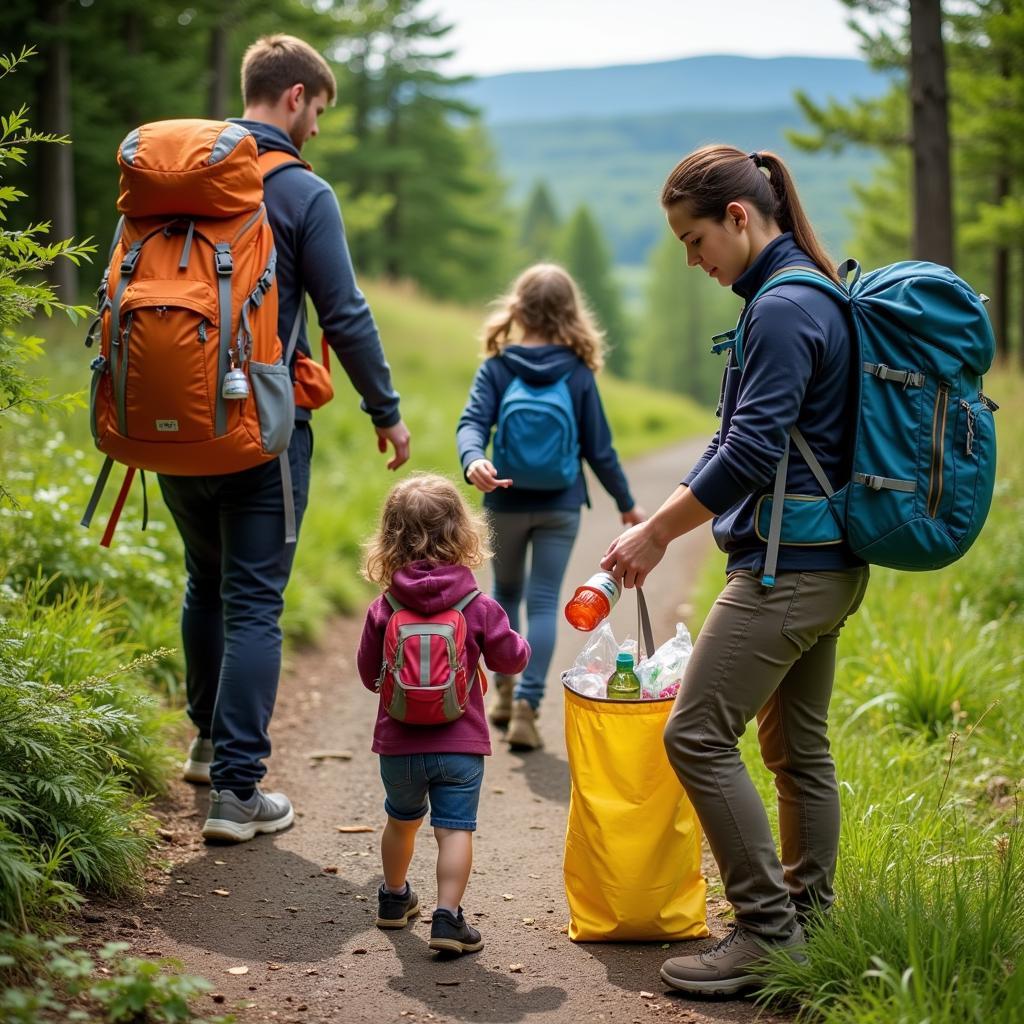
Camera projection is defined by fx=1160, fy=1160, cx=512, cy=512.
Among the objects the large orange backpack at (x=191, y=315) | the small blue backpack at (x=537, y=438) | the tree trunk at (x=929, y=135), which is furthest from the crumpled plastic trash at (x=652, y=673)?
the tree trunk at (x=929, y=135)

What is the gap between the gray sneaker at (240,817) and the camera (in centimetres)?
429

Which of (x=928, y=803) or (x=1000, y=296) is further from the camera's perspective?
(x=1000, y=296)

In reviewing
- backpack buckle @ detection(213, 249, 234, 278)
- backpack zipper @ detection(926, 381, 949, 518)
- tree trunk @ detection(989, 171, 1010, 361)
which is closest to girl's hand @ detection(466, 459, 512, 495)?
backpack buckle @ detection(213, 249, 234, 278)

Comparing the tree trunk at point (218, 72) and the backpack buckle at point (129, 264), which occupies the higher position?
the tree trunk at point (218, 72)

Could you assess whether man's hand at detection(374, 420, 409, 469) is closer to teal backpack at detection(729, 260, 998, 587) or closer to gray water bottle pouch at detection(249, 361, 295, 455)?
gray water bottle pouch at detection(249, 361, 295, 455)

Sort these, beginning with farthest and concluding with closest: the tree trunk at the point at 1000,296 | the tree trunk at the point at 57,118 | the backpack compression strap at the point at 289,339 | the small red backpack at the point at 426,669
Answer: the tree trunk at the point at 1000,296, the tree trunk at the point at 57,118, the backpack compression strap at the point at 289,339, the small red backpack at the point at 426,669

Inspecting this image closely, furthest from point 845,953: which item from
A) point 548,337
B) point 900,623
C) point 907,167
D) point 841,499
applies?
point 907,167

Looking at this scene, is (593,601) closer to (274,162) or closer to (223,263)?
(223,263)

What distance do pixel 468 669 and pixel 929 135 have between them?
32.3 feet

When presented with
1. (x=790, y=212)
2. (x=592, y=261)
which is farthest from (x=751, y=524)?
(x=592, y=261)

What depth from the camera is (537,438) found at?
528cm

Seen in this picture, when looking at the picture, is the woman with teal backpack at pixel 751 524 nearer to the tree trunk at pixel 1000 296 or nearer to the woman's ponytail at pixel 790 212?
the woman's ponytail at pixel 790 212

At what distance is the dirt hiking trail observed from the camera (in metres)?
3.24

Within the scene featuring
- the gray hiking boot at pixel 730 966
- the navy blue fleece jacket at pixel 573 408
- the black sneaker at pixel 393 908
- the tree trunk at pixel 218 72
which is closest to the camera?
the gray hiking boot at pixel 730 966
